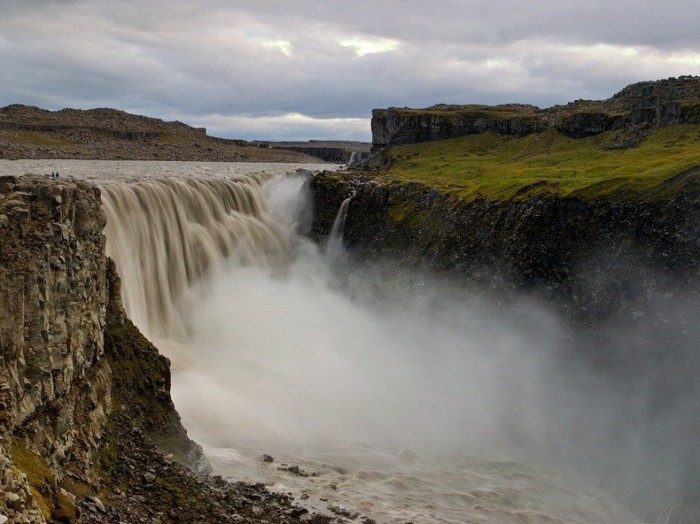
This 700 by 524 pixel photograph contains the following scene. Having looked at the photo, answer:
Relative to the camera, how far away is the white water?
29844mm

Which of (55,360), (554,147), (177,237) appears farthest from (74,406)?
(554,147)

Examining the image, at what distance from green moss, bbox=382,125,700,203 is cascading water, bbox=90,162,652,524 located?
11304 mm

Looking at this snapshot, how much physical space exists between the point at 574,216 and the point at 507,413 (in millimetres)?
17188

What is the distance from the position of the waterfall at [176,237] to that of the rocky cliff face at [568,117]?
169 ft

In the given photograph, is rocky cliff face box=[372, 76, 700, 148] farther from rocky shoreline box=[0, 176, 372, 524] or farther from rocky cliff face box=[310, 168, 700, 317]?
rocky shoreline box=[0, 176, 372, 524]

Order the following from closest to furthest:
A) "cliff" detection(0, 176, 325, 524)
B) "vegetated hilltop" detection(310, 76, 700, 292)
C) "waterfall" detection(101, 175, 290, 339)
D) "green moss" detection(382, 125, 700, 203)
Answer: "cliff" detection(0, 176, 325, 524) < "waterfall" detection(101, 175, 290, 339) < "vegetated hilltop" detection(310, 76, 700, 292) < "green moss" detection(382, 125, 700, 203)

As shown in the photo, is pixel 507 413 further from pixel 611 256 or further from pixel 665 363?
pixel 611 256

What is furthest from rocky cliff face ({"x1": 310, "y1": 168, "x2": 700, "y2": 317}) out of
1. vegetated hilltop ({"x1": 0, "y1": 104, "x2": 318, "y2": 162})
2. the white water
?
vegetated hilltop ({"x1": 0, "y1": 104, "x2": 318, "y2": 162})

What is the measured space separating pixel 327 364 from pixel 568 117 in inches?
2669

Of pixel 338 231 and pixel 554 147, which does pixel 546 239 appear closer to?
pixel 338 231

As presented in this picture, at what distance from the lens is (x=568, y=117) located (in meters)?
98.4

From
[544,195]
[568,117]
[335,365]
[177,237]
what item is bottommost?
[335,365]

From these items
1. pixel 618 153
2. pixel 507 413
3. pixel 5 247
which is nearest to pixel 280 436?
pixel 507 413

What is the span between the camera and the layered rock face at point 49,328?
56.7 feet
